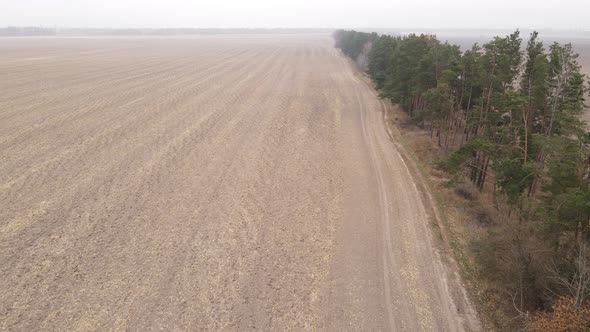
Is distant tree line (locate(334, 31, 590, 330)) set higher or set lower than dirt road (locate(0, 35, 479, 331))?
higher

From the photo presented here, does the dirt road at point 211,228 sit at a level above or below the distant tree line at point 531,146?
below

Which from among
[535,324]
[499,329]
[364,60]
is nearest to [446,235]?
[499,329]

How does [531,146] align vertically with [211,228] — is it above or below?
above

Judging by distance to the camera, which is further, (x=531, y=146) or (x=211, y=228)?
(x=531, y=146)

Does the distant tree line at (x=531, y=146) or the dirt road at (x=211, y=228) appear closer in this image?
the distant tree line at (x=531, y=146)

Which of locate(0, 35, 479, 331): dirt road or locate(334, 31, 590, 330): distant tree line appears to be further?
locate(0, 35, 479, 331): dirt road
